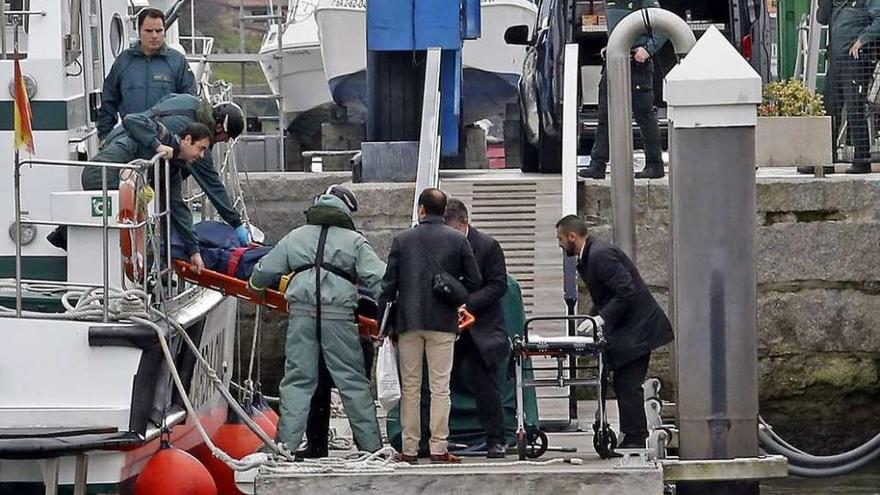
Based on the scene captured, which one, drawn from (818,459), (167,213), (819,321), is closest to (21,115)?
(167,213)

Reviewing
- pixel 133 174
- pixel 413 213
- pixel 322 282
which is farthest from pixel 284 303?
pixel 413 213

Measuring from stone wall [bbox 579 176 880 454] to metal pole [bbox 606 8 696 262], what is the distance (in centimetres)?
127

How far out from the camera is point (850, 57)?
1527 cm

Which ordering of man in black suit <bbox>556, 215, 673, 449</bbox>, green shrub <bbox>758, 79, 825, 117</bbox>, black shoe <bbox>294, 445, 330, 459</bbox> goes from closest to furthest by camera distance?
man in black suit <bbox>556, 215, 673, 449</bbox>, black shoe <bbox>294, 445, 330, 459</bbox>, green shrub <bbox>758, 79, 825, 117</bbox>

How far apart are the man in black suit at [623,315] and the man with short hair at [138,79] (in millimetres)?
2708

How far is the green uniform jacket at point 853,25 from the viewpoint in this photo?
1515 centimetres

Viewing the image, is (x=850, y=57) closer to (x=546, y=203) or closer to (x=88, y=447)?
(x=546, y=203)

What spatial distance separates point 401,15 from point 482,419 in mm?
4535

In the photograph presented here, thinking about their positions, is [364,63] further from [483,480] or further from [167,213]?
[483,480]

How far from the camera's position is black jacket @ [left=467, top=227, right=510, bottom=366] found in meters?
10.4

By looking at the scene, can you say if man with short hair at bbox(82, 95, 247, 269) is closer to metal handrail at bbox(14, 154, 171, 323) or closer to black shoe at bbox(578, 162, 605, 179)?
metal handrail at bbox(14, 154, 171, 323)

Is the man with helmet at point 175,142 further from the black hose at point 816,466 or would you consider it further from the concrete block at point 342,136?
the concrete block at point 342,136

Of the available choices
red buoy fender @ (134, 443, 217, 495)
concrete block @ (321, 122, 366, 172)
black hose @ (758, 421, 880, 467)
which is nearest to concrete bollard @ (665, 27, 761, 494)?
black hose @ (758, 421, 880, 467)

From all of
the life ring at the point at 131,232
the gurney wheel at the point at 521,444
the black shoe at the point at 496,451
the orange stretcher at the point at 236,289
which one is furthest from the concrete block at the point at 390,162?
the gurney wheel at the point at 521,444
